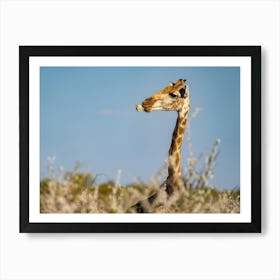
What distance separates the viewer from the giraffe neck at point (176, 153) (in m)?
2.64

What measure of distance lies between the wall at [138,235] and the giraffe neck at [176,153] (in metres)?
0.30

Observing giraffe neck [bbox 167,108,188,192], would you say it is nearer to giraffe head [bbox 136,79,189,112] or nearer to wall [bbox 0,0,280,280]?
giraffe head [bbox 136,79,189,112]

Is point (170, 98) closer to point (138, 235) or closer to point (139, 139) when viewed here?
point (139, 139)

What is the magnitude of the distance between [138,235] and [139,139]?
0.51 meters

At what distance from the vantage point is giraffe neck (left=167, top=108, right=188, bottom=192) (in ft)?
8.66

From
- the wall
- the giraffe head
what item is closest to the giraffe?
the giraffe head

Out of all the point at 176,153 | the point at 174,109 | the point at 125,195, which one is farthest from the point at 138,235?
the point at 174,109

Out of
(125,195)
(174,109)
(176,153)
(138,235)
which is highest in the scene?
(174,109)

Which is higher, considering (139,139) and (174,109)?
(174,109)

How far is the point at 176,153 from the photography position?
2.64m

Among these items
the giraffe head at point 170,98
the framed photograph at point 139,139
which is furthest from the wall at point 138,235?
the giraffe head at point 170,98
